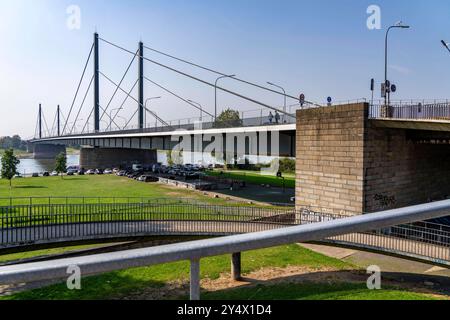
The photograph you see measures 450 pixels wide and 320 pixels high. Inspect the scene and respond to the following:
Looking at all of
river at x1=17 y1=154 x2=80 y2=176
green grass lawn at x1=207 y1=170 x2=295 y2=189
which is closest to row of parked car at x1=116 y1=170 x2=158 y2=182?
green grass lawn at x1=207 y1=170 x2=295 y2=189

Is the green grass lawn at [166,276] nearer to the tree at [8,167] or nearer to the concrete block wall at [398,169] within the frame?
the concrete block wall at [398,169]

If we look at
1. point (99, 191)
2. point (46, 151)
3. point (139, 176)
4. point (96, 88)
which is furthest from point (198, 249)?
point (46, 151)

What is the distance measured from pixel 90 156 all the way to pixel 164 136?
3974cm

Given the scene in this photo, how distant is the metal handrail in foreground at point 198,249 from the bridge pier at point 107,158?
8889 cm

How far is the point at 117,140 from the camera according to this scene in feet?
237

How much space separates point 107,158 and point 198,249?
9034 centimetres

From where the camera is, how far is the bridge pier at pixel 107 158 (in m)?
87.4

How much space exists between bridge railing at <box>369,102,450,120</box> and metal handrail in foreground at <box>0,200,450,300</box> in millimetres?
21893

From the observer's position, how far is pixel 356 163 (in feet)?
75.7

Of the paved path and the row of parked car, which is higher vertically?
the row of parked car

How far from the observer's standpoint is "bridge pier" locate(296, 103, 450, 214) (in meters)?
23.1

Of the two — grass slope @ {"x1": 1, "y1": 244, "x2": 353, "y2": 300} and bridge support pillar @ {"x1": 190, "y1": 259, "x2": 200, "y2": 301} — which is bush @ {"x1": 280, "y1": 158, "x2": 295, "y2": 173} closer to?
grass slope @ {"x1": 1, "y1": 244, "x2": 353, "y2": 300}

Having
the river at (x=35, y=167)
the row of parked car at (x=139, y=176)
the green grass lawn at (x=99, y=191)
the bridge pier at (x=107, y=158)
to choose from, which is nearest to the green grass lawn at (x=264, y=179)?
the row of parked car at (x=139, y=176)
